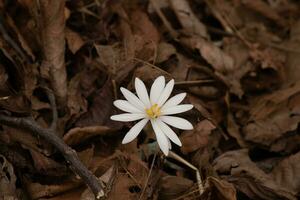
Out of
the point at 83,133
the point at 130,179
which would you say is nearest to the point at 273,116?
the point at 130,179

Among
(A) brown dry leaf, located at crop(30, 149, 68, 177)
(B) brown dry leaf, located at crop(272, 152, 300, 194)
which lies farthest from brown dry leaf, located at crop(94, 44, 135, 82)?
(B) brown dry leaf, located at crop(272, 152, 300, 194)

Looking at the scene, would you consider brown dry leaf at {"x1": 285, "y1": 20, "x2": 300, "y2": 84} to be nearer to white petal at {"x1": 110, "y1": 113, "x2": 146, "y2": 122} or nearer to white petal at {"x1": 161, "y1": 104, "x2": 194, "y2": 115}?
white petal at {"x1": 161, "y1": 104, "x2": 194, "y2": 115}

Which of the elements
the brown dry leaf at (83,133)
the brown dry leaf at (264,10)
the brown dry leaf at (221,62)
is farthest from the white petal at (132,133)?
the brown dry leaf at (264,10)

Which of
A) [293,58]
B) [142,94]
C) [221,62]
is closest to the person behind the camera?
[142,94]

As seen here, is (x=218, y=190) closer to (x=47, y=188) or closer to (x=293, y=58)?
(x=47, y=188)

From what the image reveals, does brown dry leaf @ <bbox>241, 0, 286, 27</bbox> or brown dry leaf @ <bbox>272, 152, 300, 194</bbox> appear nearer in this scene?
brown dry leaf @ <bbox>272, 152, 300, 194</bbox>

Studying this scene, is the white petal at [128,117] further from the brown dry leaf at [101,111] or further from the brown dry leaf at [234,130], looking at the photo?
the brown dry leaf at [234,130]

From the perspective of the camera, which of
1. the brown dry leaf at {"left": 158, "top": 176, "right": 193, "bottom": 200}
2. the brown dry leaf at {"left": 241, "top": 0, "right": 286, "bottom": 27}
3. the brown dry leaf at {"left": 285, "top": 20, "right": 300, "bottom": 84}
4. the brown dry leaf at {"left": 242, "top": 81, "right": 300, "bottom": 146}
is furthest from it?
the brown dry leaf at {"left": 241, "top": 0, "right": 286, "bottom": 27}

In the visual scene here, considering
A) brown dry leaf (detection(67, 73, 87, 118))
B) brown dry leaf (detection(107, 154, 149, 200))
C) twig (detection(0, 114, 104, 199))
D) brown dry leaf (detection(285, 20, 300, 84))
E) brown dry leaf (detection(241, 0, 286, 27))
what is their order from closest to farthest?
twig (detection(0, 114, 104, 199)) < brown dry leaf (detection(107, 154, 149, 200)) < brown dry leaf (detection(67, 73, 87, 118)) < brown dry leaf (detection(285, 20, 300, 84)) < brown dry leaf (detection(241, 0, 286, 27))

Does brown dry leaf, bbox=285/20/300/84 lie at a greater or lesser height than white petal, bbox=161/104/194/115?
greater
